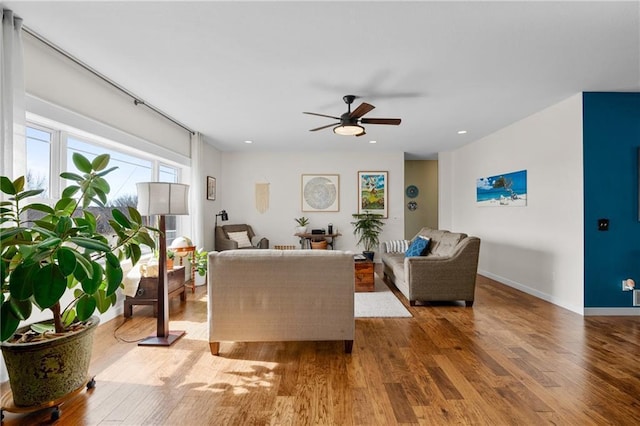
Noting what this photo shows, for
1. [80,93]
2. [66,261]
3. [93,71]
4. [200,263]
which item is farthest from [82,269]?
[200,263]

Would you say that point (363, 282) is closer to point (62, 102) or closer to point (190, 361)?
point (190, 361)

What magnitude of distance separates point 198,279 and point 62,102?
307 cm

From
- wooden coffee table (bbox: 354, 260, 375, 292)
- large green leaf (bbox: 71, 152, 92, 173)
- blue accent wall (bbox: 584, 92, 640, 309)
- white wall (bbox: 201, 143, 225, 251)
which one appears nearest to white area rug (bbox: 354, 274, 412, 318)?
wooden coffee table (bbox: 354, 260, 375, 292)

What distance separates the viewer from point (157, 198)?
8.61 ft

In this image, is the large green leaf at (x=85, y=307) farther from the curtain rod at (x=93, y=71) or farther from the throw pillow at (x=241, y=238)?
the throw pillow at (x=241, y=238)

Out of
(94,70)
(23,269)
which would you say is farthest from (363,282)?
(94,70)

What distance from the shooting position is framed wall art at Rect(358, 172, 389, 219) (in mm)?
6750

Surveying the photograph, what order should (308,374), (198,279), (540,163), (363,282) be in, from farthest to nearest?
Answer: 1. (198,279)
2. (363,282)
3. (540,163)
4. (308,374)

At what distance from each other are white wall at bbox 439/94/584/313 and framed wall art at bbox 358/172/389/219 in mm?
1846

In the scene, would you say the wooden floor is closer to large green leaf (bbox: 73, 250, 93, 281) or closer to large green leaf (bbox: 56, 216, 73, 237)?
large green leaf (bbox: 73, 250, 93, 281)

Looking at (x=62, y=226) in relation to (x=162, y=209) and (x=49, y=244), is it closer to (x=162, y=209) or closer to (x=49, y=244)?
(x=49, y=244)

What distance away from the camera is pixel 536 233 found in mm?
4121

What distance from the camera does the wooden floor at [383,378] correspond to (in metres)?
1.75

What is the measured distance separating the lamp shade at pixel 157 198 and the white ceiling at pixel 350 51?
1.10 m
